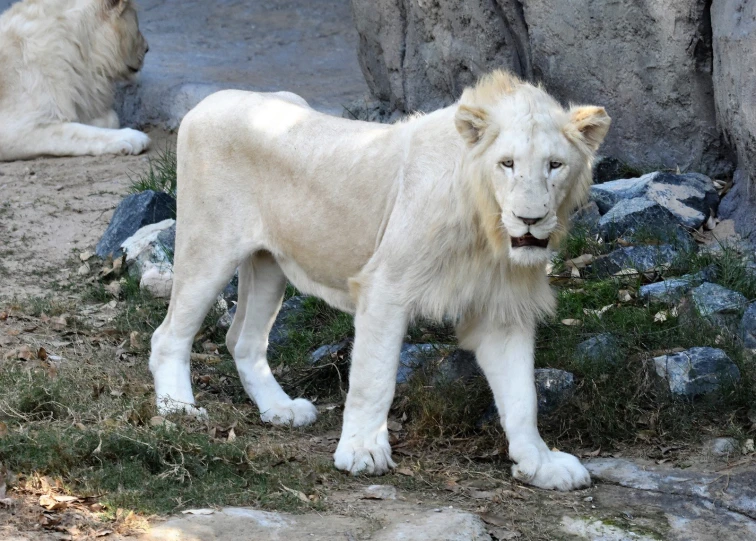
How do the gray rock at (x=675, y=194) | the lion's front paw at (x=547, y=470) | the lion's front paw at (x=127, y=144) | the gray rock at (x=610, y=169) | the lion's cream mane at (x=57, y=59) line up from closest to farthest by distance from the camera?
the lion's front paw at (x=547, y=470) < the gray rock at (x=675, y=194) < the gray rock at (x=610, y=169) < the lion's front paw at (x=127, y=144) < the lion's cream mane at (x=57, y=59)

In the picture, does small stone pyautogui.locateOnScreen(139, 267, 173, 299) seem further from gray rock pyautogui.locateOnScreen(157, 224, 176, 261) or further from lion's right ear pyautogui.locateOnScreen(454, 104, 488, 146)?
lion's right ear pyautogui.locateOnScreen(454, 104, 488, 146)

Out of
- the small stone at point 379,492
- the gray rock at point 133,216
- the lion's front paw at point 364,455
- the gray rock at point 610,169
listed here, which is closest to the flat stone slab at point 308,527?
the small stone at point 379,492

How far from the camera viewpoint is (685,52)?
270 inches

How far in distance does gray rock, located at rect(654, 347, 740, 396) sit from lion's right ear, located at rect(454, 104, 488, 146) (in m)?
1.61

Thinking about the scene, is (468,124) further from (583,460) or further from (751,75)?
(751,75)

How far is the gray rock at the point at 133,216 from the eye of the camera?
763 cm

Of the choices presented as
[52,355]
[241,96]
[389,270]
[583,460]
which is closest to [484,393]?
[583,460]

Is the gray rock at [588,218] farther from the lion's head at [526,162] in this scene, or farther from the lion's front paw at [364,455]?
the lion's front paw at [364,455]

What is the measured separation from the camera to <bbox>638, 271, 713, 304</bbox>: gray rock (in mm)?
5684

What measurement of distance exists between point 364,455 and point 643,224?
268 cm

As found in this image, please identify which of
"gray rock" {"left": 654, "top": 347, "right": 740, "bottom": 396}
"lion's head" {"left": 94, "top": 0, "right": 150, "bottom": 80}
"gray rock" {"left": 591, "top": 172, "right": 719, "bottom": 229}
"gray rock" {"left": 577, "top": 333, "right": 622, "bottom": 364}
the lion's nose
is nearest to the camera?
the lion's nose

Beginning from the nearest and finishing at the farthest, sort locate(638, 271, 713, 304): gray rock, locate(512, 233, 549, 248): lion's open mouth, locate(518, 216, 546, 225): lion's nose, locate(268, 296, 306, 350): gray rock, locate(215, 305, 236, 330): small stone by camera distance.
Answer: locate(518, 216, 546, 225): lion's nose
locate(512, 233, 549, 248): lion's open mouth
locate(638, 271, 713, 304): gray rock
locate(268, 296, 306, 350): gray rock
locate(215, 305, 236, 330): small stone

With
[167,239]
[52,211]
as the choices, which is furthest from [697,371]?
[52,211]

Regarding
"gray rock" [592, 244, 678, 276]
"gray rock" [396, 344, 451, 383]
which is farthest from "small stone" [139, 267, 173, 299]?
"gray rock" [592, 244, 678, 276]
